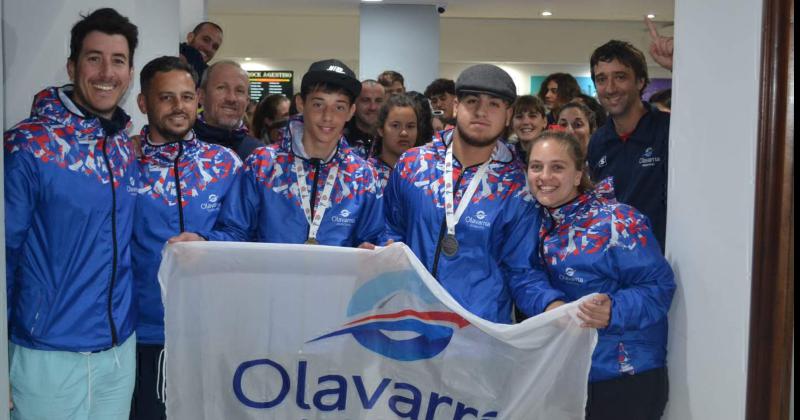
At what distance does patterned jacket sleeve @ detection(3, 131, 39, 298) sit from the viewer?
2.45 metres

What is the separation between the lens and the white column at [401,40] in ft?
34.9

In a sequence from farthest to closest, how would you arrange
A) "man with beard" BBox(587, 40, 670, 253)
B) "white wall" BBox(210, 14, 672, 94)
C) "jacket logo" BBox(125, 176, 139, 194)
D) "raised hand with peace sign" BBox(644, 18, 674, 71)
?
"white wall" BBox(210, 14, 672, 94) → "man with beard" BBox(587, 40, 670, 253) → "raised hand with peace sign" BBox(644, 18, 674, 71) → "jacket logo" BBox(125, 176, 139, 194)

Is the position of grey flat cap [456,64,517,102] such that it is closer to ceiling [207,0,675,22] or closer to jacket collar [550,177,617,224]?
jacket collar [550,177,617,224]

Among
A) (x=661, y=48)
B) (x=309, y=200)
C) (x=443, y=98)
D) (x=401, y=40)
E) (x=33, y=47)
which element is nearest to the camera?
(x=309, y=200)

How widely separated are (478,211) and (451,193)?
12cm

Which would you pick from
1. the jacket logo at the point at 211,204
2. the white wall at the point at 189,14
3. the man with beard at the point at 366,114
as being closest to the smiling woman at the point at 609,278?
the jacket logo at the point at 211,204

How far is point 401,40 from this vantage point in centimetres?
1065

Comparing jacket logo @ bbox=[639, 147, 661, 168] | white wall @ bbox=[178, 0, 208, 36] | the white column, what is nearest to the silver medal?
jacket logo @ bbox=[639, 147, 661, 168]

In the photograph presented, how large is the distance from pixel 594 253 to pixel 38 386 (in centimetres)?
186

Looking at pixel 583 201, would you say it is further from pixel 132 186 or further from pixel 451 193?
pixel 132 186

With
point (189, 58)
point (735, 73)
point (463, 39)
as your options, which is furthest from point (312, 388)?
point (463, 39)

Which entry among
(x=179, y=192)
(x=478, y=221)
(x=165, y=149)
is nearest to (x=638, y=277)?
(x=478, y=221)

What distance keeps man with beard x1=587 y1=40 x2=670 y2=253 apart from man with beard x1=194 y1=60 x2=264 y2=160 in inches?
66.9

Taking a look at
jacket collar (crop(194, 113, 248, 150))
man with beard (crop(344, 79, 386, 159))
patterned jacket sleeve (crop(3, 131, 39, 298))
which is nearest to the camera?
patterned jacket sleeve (crop(3, 131, 39, 298))
